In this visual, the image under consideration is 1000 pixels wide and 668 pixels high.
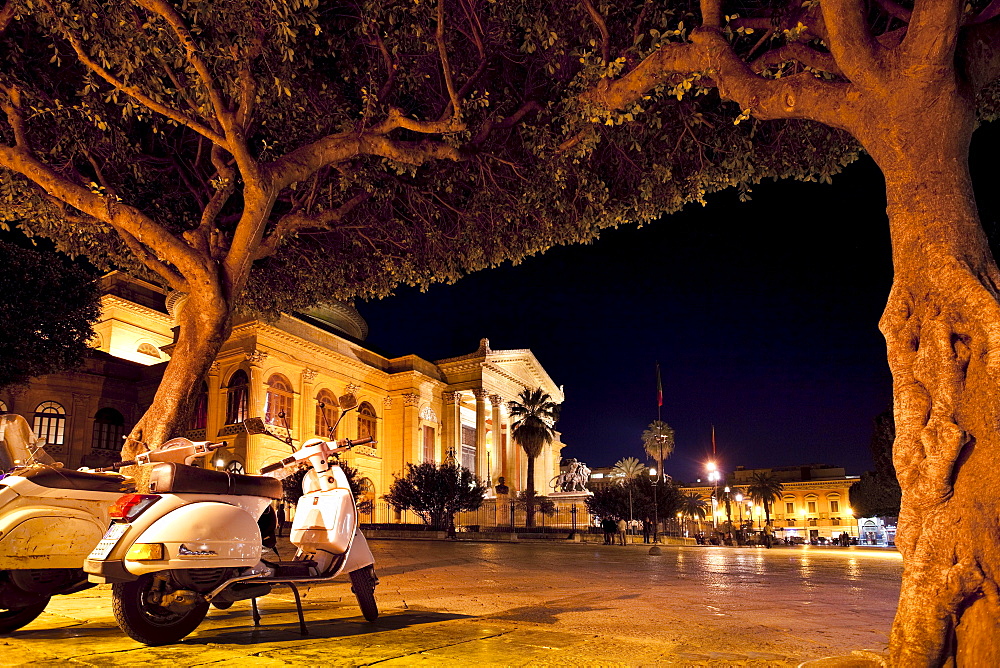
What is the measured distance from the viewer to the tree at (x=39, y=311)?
18344 mm

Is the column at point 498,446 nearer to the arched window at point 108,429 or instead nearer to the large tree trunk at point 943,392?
the arched window at point 108,429

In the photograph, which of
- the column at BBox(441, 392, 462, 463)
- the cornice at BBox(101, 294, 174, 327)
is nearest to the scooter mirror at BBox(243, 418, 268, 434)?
the cornice at BBox(101, 294, 174, 327)

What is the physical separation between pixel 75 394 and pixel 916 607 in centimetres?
4023

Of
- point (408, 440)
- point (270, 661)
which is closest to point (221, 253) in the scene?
point (270, 661)

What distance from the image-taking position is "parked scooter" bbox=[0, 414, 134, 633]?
476 centimetres

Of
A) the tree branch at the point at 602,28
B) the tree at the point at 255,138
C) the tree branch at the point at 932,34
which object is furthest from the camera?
the tree at the point at 255,138

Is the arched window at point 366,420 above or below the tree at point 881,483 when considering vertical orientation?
above

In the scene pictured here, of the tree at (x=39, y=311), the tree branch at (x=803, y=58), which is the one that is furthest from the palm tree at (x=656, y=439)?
the tree branch at (x=803, y=58)

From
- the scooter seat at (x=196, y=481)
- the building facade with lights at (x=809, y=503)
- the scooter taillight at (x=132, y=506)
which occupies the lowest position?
the building facade with lights at (x=809, y=503)

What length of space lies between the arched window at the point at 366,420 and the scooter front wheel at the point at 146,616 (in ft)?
133

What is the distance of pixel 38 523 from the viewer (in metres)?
4.87

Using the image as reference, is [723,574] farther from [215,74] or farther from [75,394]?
[75,394]

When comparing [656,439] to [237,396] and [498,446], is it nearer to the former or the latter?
[498,446]

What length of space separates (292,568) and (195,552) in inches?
31.8
